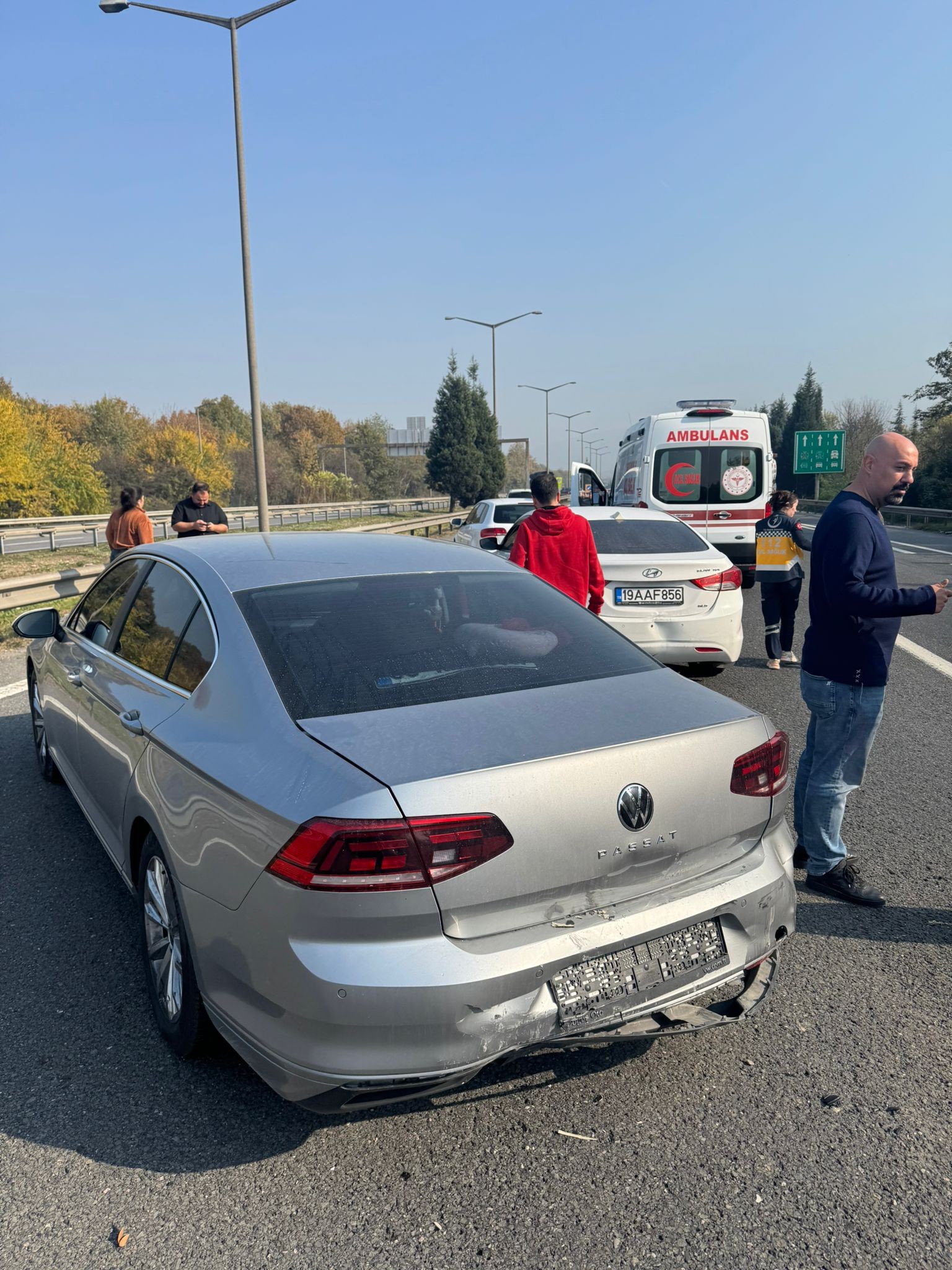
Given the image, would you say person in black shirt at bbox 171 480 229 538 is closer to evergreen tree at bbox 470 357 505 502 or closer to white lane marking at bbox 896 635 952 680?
white lane marking at bbox 896 635 952 680

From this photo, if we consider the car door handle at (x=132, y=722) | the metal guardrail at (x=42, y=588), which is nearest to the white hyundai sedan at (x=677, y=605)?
the car door handle at (x=132, y=722)

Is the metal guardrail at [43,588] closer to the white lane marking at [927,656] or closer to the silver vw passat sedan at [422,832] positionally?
the white lane marking at [927,656]

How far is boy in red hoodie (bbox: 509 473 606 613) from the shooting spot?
5.88 metres

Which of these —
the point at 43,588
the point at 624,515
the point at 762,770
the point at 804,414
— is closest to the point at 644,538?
the point at 624,515

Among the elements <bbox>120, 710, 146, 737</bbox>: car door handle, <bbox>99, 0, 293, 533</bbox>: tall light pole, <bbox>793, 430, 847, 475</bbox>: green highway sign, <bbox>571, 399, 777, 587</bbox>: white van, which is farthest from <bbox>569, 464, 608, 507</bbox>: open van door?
<bbox>793, 430, 847, 475</bbox>: green highway sign

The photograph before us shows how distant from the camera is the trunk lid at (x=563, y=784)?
7.34ft

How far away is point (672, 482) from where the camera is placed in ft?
50.9

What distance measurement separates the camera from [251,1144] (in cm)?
256

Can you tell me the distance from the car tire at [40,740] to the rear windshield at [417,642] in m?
2.82

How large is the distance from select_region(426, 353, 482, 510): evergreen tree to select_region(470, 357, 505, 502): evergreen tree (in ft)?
0.92

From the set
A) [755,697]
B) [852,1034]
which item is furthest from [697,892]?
[755,697]

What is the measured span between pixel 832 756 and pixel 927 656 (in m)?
6.89

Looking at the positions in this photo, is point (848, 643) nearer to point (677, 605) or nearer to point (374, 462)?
point (677, 605)

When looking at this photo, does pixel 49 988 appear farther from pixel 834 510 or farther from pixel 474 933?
pixel 834 510
